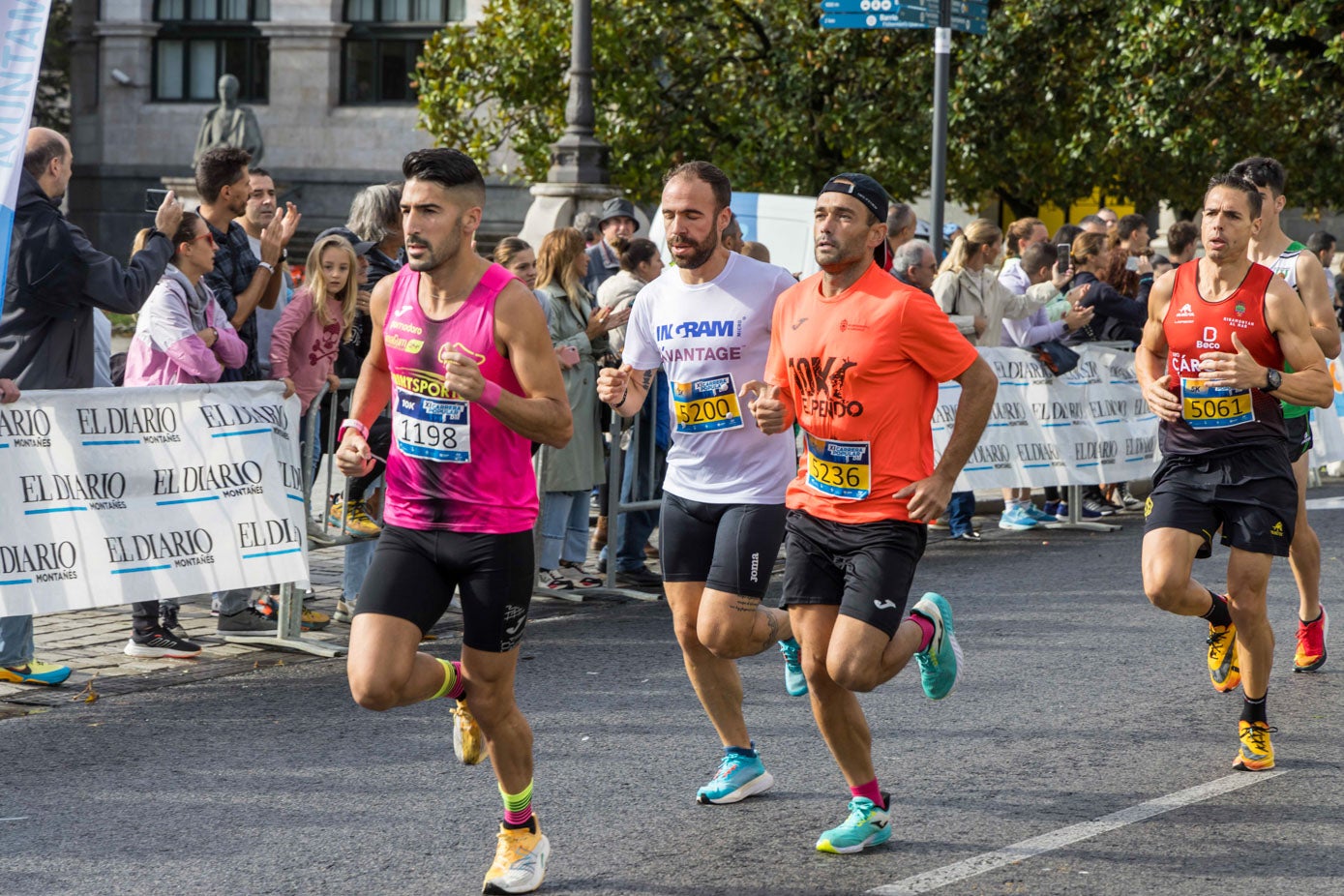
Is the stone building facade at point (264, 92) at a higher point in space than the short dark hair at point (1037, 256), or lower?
higher

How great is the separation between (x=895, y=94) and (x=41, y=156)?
15601 millimetres

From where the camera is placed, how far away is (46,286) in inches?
285

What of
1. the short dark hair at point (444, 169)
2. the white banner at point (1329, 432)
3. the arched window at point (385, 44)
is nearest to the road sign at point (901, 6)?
the white banner at point (1329, 432)

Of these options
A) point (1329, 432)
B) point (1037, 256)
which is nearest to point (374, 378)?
point (1037, 256)

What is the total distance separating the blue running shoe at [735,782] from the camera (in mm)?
5695

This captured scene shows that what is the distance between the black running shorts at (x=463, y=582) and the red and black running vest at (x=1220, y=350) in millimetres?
2753

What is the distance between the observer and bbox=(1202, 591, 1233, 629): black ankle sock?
6.50m

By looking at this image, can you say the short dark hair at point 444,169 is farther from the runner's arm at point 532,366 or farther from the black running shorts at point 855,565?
the black running shorts at point 855,565

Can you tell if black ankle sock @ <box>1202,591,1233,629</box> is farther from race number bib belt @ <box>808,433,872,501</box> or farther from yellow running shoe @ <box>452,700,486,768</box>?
yellow running shoe @ <box>452,700,486,768</box>

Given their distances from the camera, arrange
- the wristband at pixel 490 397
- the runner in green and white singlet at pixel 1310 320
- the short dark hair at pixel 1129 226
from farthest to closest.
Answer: the short dark hair at pixel 1129 226 < the runner in green and white singlet at pixel 1310 320 < the wristband at pixel 490 397

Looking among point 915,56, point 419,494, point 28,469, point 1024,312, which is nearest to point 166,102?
point 915,56

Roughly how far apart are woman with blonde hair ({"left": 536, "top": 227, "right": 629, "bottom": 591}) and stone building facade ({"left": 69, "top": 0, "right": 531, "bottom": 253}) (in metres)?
25.6

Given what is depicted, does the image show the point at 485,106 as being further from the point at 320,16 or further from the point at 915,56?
the point at 915,56

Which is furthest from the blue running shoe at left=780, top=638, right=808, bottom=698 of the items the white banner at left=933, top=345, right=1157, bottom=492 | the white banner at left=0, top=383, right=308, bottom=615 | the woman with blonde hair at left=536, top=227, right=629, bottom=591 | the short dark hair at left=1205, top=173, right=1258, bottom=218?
the white banner at left=933, top=345, right=1157, bottom=492
